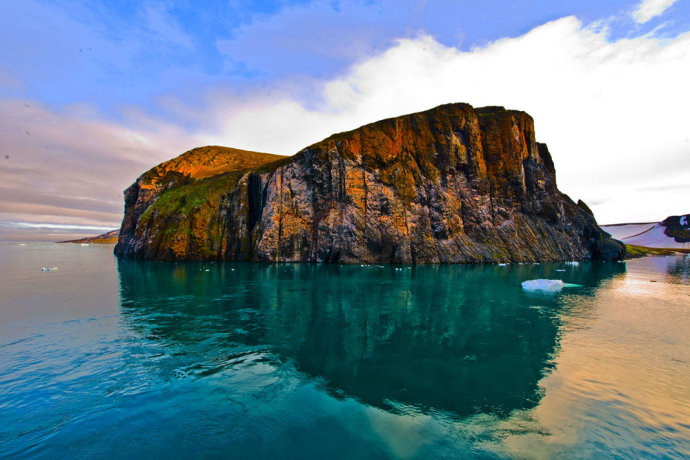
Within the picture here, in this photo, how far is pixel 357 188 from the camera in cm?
7619

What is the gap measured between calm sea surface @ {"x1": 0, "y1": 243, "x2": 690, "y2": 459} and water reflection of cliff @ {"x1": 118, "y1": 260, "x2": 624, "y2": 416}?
0.13 metres

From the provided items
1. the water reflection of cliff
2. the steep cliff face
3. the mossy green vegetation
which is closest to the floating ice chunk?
the water reflection of cliff

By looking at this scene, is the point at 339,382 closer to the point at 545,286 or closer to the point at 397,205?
the point at 545,286

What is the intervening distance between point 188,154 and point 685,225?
30397 cm

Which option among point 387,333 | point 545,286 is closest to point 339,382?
point 387,333

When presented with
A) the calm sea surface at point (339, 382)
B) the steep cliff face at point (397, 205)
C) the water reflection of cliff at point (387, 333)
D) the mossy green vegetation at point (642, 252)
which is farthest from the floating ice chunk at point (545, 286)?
the mossy green vegetation at point (642, 252)

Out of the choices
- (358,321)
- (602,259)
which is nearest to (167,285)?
(358,321)

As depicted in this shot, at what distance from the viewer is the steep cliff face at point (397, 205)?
75.6 m

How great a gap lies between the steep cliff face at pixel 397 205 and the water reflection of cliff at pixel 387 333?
40278 millimetres

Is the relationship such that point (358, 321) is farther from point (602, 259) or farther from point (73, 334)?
point (602, 259)

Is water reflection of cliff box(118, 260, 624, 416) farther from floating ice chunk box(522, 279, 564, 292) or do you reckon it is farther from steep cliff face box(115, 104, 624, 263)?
steep cliff face box(115, 104, 624, 263)

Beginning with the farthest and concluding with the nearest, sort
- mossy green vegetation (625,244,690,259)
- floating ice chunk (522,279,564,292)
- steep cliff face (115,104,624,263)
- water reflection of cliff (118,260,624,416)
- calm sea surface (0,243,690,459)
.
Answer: mossy green vegetation (625,244,690,259), steep cliff face (115,104,624,263), floating ice chunk (522,279,564,292), water reflection of cliff (118,260,624,416), calm sea surface (0,243,690,459)

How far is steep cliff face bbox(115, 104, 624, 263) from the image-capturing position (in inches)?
2977

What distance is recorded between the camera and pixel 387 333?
18984 millimetres
